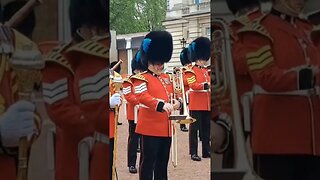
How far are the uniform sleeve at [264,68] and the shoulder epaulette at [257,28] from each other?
12mm

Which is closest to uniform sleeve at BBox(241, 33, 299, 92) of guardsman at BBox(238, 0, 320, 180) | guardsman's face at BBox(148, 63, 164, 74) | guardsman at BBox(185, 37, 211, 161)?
guardsman at BBox(238, 0, 320, 180)

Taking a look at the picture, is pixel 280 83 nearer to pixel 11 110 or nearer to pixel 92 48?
pixel 92 48

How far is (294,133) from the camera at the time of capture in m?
1.90

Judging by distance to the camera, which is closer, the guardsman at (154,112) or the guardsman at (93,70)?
the guardsman at (93,70)

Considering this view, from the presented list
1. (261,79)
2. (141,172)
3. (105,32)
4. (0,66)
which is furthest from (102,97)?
(141,172)

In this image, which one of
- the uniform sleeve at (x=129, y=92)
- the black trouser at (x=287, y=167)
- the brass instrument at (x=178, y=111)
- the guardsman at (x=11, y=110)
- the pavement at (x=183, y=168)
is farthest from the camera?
the brass instrument at (x=178, y=111)

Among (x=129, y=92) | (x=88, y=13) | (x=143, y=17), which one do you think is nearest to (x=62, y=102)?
(x=88, y=13)

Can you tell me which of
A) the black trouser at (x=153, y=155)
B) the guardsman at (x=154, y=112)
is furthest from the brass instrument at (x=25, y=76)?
the black trouser at (x=153, y=155)

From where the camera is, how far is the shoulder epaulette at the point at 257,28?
1.88 m

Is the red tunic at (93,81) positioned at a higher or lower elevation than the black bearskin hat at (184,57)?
lower

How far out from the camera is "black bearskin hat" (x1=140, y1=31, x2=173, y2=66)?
4.84m

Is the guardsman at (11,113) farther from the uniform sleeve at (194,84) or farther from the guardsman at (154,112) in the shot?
the uniform sleeve at (194,84)

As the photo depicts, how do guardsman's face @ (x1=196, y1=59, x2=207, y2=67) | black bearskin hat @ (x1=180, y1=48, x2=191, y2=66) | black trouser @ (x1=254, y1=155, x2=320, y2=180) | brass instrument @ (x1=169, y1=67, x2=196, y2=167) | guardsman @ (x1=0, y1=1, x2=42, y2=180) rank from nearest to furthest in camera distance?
1. guardsman @ (x1=0, y1=1, x2=42, y2=180)
2. black trouser @ (x1=254, y1=155, x2=320, y2=180)
3. brass instrument @ (x1=169, y1=67, x2=196, y2=167)
4. guardsman's face @ (x1=196, y1=59, x2=207, y2=67)
5. black bearskin hat @ (x1=180, y1=48, x2=191, y2=66)

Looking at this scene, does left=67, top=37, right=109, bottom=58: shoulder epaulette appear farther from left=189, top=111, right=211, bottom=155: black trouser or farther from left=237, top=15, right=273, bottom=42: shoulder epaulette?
left=189, top=111, right=211, bottom=155: black trouser
